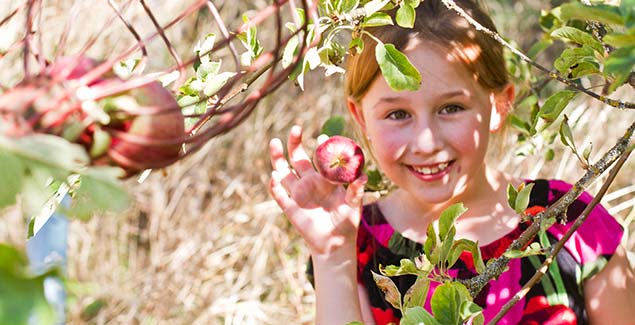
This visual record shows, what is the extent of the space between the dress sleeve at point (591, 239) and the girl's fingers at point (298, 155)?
17.0 inches

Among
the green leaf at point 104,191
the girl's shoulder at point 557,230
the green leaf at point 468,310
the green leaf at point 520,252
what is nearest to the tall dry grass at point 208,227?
the girl's shoulder at point 557,230

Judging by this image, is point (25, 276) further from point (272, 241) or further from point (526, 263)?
point (272, 241)

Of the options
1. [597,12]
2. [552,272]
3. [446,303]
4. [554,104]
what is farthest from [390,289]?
[552,272]

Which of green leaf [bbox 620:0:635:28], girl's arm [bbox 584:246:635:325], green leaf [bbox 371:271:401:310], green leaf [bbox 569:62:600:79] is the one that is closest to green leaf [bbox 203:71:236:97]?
green leaf [bbox 371:271:401:310]

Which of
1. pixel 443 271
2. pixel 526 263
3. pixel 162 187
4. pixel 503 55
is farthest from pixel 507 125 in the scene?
pixel 162 187

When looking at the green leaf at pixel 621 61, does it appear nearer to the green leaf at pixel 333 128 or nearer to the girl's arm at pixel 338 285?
the girl's arm at pixel 338 285

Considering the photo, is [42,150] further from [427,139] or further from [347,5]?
[427,139]

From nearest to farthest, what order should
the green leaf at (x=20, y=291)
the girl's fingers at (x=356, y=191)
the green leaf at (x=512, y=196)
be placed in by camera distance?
the green leaf at (x=20, y=291), the green leaf at (x=512, y=196), the girl's fingers at (x=356, y=191)

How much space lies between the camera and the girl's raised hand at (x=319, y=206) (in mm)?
1375

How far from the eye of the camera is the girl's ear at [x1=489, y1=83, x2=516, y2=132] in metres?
1.58

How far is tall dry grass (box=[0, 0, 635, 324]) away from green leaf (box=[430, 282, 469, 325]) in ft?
5.80

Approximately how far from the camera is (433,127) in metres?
1.42

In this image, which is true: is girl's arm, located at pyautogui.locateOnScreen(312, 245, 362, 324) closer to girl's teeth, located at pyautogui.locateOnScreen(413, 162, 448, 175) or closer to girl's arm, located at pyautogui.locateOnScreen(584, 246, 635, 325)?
girl's teeth, located at pyautogui.locateOnScreen(413, 162, 448, 175)

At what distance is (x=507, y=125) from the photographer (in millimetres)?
1777
